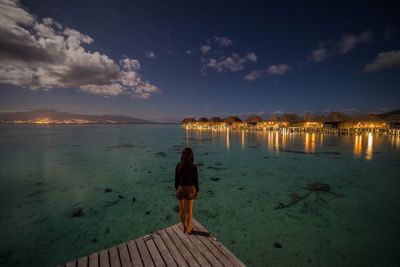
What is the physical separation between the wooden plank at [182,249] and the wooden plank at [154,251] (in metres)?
0.44

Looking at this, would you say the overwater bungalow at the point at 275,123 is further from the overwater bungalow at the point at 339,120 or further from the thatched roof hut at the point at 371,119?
the thatched roof hut at the point at 371,119

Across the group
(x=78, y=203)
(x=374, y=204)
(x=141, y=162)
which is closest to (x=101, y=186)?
(x=78, y=203)

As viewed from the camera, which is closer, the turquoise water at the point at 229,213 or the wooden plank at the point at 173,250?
the wooden plank at the point at 173,250

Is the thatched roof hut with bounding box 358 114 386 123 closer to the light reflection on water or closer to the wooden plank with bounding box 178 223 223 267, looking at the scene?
the light reflection on water

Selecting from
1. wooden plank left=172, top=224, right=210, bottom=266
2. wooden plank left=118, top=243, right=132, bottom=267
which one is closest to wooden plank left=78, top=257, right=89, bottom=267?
wooden plank left=118, top=243, right=132, bottom=267

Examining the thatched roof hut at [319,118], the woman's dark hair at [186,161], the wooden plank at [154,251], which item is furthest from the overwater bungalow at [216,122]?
the wooden plank at [154,251]

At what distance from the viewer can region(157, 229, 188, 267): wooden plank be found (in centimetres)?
338

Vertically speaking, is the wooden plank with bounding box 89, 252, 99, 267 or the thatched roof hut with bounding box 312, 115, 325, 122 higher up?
the thatched roof hut with bounding box 312, 115, 325, 122

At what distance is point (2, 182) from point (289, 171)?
68.9ft

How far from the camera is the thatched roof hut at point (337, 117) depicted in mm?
56781

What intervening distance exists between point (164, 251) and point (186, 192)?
132 cm

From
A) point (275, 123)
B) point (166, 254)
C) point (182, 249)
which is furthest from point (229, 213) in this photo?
point (275, 123)

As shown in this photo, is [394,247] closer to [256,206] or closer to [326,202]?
[326,202]

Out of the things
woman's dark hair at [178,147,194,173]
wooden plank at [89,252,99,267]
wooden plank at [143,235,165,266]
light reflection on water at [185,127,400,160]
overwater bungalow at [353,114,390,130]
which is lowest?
light reflection on water at [185,127,400,160]
